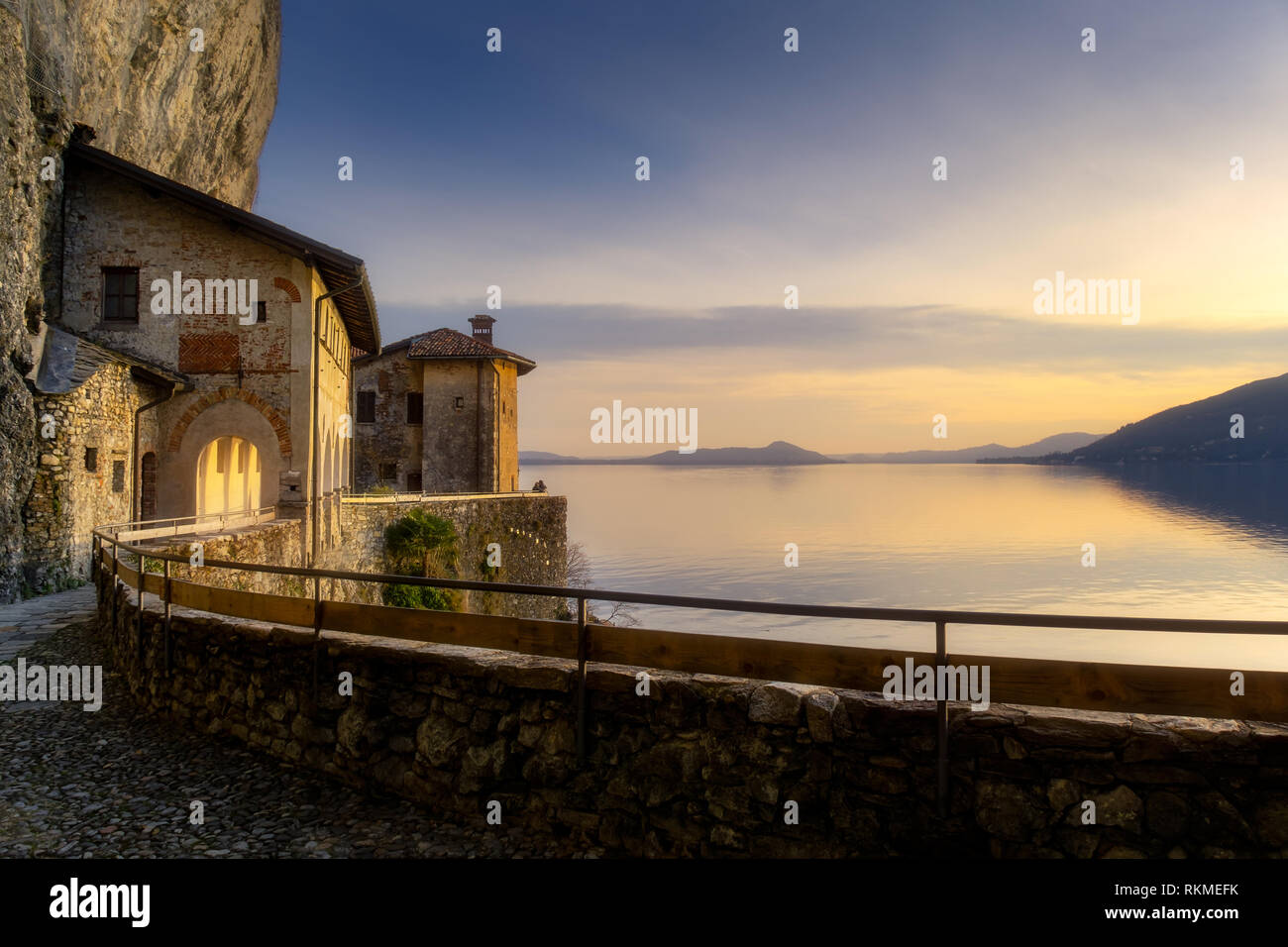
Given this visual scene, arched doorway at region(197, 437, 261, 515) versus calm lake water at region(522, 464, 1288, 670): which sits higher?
arched doorway at region(197, 437, 261, 515)

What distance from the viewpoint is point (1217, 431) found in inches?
5640

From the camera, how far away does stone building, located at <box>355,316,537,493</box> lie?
107 ft

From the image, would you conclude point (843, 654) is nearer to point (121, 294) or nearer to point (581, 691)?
point (581, 691)

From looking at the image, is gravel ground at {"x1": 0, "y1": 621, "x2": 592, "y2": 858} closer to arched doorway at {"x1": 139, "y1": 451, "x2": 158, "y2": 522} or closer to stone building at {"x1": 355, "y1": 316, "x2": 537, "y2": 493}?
arched doorway at {"x1": 139, "y1": 451, "x2": 158, "y2": 522}

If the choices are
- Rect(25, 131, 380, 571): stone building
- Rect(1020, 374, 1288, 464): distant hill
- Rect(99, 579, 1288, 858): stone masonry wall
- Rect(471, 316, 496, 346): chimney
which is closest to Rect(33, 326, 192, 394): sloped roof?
Rect(25, 131, 380, 571): stone building

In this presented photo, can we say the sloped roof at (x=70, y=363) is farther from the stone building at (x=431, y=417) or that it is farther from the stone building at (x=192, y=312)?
the stone building at (x=431, y=417)

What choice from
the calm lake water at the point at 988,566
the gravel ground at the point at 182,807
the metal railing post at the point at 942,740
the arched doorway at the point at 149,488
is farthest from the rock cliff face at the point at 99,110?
the calm lake water at the point at 988,566

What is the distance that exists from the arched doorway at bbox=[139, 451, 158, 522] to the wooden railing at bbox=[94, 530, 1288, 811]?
517 inches

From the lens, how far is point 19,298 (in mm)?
13531

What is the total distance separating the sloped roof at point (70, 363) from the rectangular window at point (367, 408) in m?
17.3

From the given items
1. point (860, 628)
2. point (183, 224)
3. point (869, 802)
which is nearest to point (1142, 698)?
point (869, 802)

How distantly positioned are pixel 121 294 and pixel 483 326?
70.5 ft
